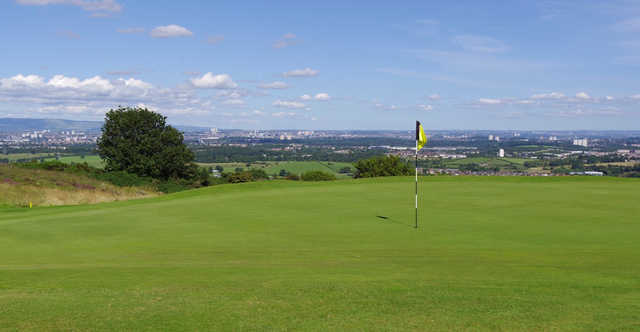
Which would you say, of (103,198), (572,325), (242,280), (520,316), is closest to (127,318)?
(242,280)

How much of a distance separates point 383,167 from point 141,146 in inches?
1265

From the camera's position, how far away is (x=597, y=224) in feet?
53.0

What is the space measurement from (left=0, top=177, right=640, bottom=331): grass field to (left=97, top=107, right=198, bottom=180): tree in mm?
43938

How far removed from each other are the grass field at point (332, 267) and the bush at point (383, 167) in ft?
136

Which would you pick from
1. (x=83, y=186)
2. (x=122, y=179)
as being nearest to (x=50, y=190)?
(x=83, y=186)

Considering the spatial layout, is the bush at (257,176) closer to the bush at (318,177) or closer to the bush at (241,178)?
the bush at (241,178)

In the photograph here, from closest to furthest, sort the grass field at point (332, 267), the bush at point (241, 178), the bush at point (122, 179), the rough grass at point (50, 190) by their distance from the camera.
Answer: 1. the grass field at point (332, 267)
2. the rough grass at point (50, 190)
3. the bush at point (122, 179)
4. the bush at point (241, 178)

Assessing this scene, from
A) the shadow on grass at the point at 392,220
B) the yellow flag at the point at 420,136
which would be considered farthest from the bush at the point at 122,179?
the yellow flag at the point at 420,136

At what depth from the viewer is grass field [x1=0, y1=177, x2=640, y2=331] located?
6.61 m

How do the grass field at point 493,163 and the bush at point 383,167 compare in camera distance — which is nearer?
the bush at point 383,167

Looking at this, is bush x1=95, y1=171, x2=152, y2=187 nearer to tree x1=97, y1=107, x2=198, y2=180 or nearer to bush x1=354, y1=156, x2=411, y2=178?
tree x1=97, y1=107, x2=198, y2=180

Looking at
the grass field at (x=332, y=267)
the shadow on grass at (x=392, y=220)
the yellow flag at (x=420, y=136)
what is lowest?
the shadow on grass at (x=392, y=220)

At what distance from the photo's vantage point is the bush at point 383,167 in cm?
6443

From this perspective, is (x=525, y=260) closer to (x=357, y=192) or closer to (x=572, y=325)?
(x=572, y=325)
